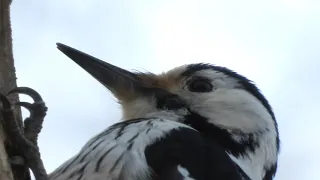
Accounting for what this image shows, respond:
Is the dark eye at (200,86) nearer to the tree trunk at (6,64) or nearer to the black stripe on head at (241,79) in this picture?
Answer: the black stripe on head at (241,79)

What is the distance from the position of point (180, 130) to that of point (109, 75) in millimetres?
766

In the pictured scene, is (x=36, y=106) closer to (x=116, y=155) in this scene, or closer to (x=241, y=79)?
(x=116, y=155)

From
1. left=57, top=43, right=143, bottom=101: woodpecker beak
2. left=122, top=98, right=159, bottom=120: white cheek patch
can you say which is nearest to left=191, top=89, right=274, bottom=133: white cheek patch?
left=122, top=98, right=159, bottom=120: white cheek patch

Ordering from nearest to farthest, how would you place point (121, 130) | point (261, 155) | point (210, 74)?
point (121, 130) → point (261, 155) → point (210, 74)

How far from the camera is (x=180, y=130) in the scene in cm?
305

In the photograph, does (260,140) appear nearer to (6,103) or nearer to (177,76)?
(177,76)

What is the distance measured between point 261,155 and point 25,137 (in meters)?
1.25

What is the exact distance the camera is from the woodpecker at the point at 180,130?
109 inches

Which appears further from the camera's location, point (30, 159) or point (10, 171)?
point (30, 159)

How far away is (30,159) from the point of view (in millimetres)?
2592

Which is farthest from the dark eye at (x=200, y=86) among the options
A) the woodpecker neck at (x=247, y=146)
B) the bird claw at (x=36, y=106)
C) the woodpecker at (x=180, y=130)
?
the bird claw at (x=36, y=106)

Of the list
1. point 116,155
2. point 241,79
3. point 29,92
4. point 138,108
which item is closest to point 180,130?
point 116,155

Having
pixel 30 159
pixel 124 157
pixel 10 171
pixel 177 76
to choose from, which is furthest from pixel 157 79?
pixel 10 171

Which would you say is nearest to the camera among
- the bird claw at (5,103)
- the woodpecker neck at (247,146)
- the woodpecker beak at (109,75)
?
the bird claw at (5,103)
